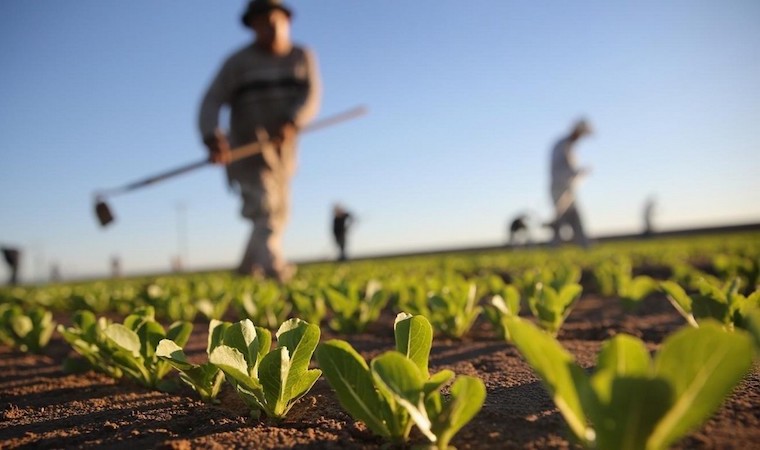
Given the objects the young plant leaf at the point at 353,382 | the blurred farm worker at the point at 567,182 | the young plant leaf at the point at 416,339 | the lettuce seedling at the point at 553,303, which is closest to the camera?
the young plant leaf at the point at 353,382

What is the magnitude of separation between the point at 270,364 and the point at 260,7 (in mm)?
5515

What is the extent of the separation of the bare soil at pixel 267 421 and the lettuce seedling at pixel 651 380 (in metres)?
0.28

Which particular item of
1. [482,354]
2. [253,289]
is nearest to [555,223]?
[253,289]

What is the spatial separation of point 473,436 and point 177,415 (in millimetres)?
767

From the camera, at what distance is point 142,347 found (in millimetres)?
1415

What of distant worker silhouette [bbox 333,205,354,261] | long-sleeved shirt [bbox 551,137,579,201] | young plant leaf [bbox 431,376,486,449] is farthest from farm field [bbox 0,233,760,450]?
long-sleeved shirt [bbox 551,137,579,201]

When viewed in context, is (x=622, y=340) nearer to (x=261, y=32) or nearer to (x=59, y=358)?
(x=59, y=358)

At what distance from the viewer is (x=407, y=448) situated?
3.07 feet

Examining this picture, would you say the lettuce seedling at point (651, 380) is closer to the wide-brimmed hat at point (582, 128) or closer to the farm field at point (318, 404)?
the farm field at point (318, 404)

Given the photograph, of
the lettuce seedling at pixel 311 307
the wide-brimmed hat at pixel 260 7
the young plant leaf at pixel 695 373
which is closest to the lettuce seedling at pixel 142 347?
the lettuce seedling at pixel 311 307

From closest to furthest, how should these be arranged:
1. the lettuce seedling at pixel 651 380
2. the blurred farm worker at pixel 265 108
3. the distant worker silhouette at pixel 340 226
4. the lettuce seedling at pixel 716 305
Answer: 1. the lettuce seedling at pixel 651 380
2. the lettuce seedling at pixel 716 305
3. the blurred farm worker at pixel 265 108
4. the distant worker silhouette at pixel 340 226

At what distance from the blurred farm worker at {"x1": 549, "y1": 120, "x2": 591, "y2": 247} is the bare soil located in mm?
10290

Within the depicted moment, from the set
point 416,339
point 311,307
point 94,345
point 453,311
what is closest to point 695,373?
point 416,339

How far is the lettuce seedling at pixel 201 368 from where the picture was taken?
1094 mm
